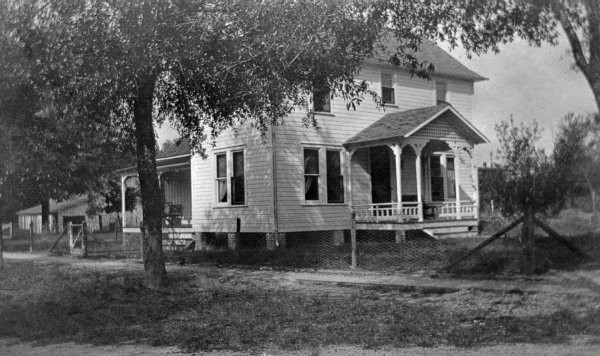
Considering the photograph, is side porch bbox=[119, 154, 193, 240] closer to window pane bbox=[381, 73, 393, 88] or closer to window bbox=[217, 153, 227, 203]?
window bbox=[217, 153, 227, 203]

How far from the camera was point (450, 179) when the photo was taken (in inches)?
1018

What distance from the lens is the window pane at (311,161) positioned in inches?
859

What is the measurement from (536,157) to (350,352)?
6.23 metres

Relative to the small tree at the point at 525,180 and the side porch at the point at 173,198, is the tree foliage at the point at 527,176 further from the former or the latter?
the side porch at the point at 173,198

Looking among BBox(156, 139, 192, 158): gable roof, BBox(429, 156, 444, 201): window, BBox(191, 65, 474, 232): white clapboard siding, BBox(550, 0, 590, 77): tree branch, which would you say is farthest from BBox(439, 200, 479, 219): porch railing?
BBox(550, 0, 590, 77): tree branch

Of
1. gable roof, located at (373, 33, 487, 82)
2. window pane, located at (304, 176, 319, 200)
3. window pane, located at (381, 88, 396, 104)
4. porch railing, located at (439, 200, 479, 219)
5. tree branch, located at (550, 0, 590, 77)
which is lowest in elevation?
porch railing, located at (439, 200, 479, 219)

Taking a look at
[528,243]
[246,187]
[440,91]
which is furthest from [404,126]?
[528,243]

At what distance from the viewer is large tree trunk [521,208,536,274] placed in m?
11.8

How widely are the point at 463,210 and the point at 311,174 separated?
6325mm

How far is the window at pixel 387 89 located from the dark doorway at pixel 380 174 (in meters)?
1.93

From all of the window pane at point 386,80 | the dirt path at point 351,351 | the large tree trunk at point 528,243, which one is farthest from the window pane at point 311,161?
the dirt path at point 351,351

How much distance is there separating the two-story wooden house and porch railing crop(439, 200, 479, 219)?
47 millimetres

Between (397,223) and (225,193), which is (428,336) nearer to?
(397,223)

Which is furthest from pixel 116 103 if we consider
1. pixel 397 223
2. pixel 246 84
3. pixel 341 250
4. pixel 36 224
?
pixel 36 224
